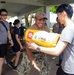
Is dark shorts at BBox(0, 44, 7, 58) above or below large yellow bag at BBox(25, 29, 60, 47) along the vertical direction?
below

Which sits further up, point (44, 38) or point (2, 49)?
point (44, 38)

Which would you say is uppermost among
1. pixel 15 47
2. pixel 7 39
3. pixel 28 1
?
pixel 28 1

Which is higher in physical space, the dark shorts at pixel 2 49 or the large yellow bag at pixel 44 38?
the large yellow bag at pixel 44 38

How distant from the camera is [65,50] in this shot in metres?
2.35

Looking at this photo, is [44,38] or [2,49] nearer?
[44,38]

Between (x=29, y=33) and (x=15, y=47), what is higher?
(x=29, y=33)

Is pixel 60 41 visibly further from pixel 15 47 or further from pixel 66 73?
pixel 15 47

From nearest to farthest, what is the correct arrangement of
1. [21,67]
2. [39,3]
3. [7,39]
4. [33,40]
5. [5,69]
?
[33,40] → [21,67] → [7,39] → [5,69] → [39,3]

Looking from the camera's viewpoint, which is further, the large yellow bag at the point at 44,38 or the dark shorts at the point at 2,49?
the dark shorts at the point at 2,49

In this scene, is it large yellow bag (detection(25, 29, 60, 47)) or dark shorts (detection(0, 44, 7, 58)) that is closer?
large yellow bag (detection(25, 29, 60, 47))

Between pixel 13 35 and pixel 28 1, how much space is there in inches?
241

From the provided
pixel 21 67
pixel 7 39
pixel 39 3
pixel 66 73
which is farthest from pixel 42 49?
pixel 39 3

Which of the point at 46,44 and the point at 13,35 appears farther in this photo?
the point at 13,35

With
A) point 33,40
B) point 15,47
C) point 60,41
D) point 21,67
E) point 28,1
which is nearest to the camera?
point 60,41
